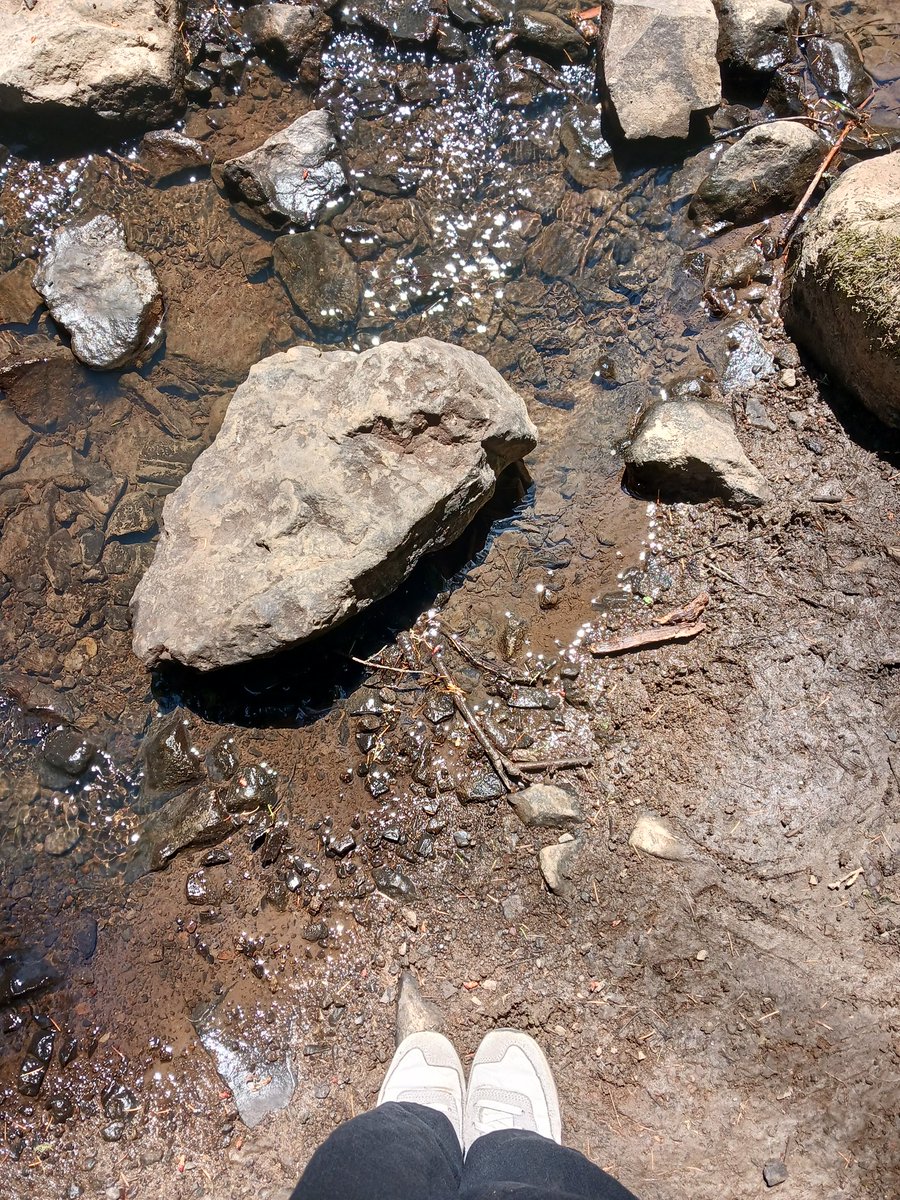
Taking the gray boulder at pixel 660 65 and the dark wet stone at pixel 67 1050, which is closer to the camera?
the dark wet stone at pixel 67 1050

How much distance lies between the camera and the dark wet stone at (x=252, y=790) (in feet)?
11.1

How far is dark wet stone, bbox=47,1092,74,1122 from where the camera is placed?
3.13m

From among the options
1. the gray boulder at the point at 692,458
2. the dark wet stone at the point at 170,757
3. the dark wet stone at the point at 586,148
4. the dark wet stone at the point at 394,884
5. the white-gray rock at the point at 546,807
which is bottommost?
the dark wet stone at the point at 394,884

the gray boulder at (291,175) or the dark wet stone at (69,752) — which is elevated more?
the gray boulder at (291,175)

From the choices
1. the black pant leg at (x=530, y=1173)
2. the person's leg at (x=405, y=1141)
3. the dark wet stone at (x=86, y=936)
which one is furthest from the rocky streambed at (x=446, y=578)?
the black pant leg at (x=530, y=1173)

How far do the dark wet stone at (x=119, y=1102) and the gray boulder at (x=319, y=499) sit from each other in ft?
Answer: 5.60

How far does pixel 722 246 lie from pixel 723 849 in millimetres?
2884

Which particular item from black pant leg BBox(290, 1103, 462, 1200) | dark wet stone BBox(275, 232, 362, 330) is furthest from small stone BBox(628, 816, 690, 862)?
dark wet stone BBox(275, 232, 362, 330)

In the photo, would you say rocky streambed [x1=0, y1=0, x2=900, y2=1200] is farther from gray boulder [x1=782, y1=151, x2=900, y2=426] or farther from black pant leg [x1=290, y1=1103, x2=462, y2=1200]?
black pant leg [x1=290, y1=1103, x2=462, y2=1200]

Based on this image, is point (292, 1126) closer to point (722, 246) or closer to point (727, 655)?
point (727, 655)

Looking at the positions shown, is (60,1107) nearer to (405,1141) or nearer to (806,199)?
(405,1141)

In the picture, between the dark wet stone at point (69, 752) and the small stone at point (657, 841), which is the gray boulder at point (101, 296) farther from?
the small stone at point (657, 841)

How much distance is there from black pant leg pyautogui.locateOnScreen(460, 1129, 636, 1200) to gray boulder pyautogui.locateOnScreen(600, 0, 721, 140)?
4.42 metres

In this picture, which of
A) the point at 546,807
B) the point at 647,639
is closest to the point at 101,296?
the point at 647,639
